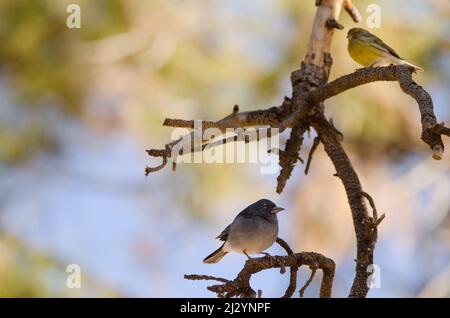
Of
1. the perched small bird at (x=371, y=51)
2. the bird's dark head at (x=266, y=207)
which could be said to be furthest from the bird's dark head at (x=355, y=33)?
the bird's dark head at (x=266, y=207)

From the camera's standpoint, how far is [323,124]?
2605 millimetres

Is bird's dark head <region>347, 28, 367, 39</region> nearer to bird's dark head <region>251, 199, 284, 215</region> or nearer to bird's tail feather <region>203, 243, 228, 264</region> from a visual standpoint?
bird's dark head <region>251, 199, 284, 215</region>

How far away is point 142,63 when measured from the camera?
6.08 meters

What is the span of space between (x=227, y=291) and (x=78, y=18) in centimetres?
415

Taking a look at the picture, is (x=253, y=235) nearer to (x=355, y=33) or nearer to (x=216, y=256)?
(x=216, y=256)

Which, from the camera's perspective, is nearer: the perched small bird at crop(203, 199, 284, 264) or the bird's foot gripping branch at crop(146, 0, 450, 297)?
the bird's foot gripping branch at crop(146, 0, 450, 297)

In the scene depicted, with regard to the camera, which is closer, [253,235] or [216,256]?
[253,235]

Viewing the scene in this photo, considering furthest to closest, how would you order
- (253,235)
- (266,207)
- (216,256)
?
(266,207), (216,256), (253,235)

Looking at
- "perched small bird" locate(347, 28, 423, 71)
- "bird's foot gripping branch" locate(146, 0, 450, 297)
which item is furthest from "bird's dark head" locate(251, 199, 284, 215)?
"perched small bird" locate(347, 28, 423, 71)

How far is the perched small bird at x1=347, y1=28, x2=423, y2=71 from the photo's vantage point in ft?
12.5

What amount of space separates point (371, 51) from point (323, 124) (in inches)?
53.1

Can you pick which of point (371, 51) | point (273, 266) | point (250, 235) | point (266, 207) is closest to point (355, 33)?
point (371, 51)

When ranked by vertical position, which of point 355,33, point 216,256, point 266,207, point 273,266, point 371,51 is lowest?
point 273,266
